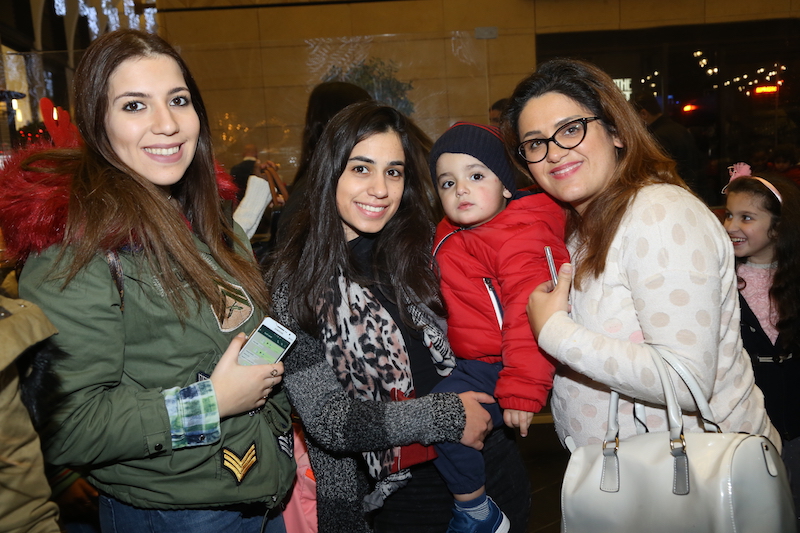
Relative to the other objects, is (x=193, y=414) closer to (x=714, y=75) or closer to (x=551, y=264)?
(x=551, y=264)

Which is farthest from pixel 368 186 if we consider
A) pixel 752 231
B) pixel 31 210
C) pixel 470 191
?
pixel 752 231

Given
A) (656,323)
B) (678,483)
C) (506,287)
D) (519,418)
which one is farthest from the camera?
(506,287)

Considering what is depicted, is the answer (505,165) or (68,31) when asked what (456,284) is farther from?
(68,31)

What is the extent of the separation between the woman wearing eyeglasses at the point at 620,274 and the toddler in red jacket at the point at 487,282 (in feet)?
0.42

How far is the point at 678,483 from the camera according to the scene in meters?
1.31

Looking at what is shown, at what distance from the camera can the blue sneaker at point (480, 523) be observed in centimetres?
185

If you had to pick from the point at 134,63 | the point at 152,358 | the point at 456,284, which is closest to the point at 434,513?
the point at 456,284

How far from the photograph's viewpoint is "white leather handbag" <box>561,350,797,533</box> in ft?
4.13

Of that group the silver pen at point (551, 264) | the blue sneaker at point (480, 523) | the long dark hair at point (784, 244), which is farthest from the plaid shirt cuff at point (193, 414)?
the long dark hair at point (784, 244)

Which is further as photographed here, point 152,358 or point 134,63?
point 134,63

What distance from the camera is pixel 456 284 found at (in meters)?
2.05

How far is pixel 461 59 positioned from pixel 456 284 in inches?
182

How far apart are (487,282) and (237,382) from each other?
933mm

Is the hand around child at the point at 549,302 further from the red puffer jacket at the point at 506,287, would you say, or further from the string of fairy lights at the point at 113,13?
the string of fairy lights at the point at 113,13
